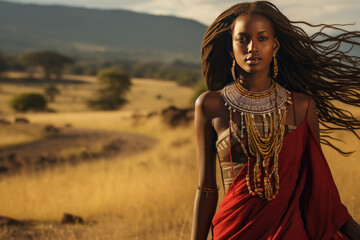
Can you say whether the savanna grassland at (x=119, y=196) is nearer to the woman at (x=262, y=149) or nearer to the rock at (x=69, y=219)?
the rock at (x=69, y=219)

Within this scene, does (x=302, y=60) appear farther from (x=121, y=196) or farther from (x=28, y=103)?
(x=28, y=103)

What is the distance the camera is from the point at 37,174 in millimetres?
10562

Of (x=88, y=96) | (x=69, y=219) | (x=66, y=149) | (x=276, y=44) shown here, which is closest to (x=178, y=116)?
(x=66, y=149)

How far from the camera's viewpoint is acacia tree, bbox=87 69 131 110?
1975 inches

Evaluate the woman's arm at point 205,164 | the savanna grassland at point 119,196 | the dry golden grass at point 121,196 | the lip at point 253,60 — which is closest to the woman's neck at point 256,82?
the lip at point 253,60

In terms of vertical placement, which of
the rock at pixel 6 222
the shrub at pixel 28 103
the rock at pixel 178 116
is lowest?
the shrub at pixel 28 103

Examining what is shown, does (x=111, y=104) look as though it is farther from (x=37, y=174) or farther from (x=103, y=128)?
(x=37, y=174)

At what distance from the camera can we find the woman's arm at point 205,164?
7.88 feet

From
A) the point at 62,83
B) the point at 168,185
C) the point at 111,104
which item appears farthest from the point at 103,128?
the point at 62,83

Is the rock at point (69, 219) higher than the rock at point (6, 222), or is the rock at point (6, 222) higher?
the rock at point (6, 222)

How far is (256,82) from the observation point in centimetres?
244

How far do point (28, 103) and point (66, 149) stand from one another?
2613 centimetres

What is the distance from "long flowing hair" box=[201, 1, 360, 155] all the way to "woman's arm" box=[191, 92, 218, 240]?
34 cm

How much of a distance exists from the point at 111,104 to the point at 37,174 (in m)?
39.8
